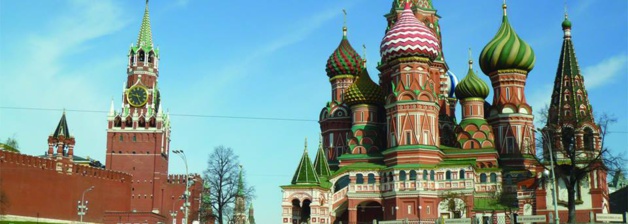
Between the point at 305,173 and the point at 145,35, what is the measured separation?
42.6m

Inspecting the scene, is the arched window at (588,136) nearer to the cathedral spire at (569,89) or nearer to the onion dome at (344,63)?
the cathedral spire at (569,89)

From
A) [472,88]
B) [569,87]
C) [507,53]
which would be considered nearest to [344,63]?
[472,88]

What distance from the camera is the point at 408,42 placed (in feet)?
183

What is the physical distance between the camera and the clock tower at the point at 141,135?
268 ft

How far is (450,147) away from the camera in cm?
5822

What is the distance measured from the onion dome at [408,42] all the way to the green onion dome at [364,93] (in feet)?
8.66

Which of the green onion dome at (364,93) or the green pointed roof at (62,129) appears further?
the green pointed roof at (62,129)

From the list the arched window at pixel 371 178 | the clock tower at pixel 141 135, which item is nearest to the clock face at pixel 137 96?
the clock tower at pixel 141 135

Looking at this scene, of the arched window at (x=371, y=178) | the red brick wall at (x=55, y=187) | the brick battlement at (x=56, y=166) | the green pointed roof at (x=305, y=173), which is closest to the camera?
the green pointed roof at (x=305, y=173)

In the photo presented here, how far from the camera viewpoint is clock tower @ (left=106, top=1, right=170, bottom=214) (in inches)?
3211

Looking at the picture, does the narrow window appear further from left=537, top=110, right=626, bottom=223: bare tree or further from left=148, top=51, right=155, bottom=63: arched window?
left=148, top=51, right=155, bottom=63: arched window

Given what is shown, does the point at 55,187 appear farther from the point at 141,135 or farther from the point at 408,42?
the point at 408,42

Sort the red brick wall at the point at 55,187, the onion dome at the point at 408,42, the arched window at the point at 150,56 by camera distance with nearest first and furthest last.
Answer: the onion dome at the point at 408,42
the red brick wall at the point at 55,187
the arched window at the point at 150,56

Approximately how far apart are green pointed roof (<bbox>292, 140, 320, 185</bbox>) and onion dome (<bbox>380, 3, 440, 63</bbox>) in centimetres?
979
